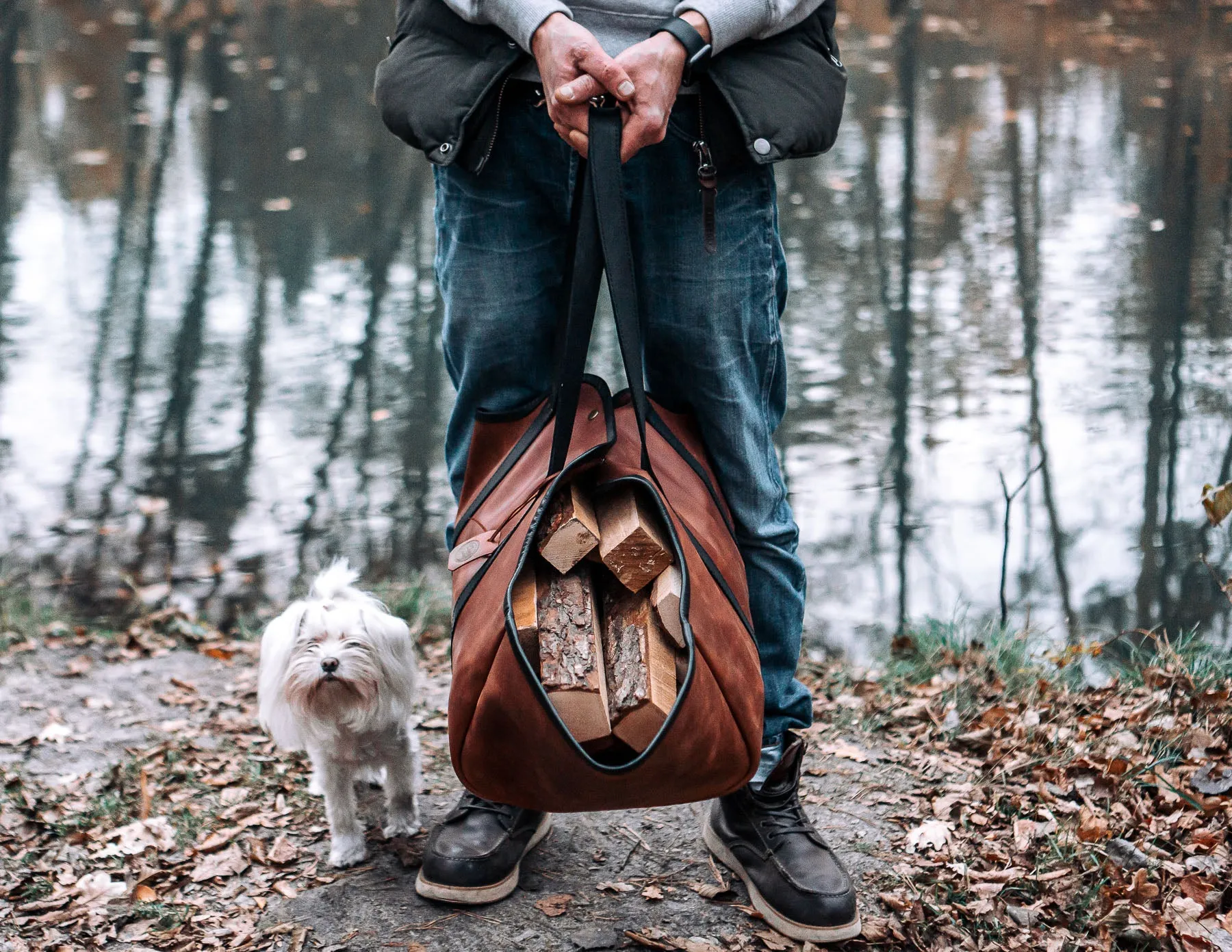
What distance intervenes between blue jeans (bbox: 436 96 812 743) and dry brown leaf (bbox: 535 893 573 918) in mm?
599

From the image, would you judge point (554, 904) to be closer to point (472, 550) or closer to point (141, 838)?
point (472, 550)

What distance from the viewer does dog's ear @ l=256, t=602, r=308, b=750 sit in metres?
2.60

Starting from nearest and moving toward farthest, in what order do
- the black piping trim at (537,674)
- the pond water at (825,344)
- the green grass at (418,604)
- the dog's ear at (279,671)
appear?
the black piping trim at (537,674) < the dog's ear at (279,671) < the green grass at (418,604) < the pond water at (825,344)

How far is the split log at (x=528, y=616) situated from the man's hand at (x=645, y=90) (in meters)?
0.79

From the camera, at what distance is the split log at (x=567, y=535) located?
1.88 m

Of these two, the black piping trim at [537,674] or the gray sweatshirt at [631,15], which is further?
the gray sweatshirt at [631,15]

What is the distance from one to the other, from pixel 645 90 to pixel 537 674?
1042mm

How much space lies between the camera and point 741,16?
2047 millimetres

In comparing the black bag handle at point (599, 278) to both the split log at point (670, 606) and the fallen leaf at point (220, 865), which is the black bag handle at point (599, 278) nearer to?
the split log at point (670, 606)

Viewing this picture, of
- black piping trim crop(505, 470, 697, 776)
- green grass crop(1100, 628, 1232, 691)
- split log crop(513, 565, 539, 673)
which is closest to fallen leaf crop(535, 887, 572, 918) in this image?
black piping trim crop(505, 470, 697, 776)

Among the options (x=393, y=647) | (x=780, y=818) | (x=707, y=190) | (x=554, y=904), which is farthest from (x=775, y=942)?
(x=707, y=190)

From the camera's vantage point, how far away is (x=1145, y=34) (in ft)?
40.3

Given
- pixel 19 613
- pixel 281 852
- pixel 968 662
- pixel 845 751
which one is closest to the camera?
pixel 281 852

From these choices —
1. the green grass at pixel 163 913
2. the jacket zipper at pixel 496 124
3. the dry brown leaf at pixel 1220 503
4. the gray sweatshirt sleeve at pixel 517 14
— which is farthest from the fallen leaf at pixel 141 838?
the dry brown leaf at pixel 1220 503
